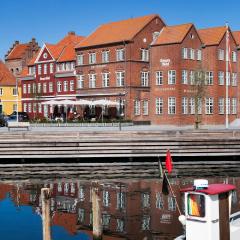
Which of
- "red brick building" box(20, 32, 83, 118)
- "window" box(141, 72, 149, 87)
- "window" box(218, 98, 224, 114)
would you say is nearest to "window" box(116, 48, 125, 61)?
"window" box(141, 72, 149, 87)

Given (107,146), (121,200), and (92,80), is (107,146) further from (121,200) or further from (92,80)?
Answer: (92,80)

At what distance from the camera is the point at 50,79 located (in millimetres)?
80375

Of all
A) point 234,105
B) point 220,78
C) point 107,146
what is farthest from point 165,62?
point 107,146

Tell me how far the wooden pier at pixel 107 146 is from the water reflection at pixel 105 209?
577 centimetres

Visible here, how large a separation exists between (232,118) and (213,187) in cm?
5666

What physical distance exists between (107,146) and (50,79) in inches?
1832

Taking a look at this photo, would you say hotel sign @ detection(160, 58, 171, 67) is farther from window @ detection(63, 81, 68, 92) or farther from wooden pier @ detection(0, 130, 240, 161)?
wooden pier @ detection(0, 130, 240, 161)

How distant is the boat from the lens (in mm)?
13234

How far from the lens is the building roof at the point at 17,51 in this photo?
113137 millimetres

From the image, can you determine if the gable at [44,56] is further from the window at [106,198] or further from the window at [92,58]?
the window at [106,198]

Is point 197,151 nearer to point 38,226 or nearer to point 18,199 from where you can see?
point 18,199

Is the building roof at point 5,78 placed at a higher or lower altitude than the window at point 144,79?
higher

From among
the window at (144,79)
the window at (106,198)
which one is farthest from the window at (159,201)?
the window at (144,79)

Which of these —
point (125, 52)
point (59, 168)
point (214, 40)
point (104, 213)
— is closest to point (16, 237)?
point (104, 213)
